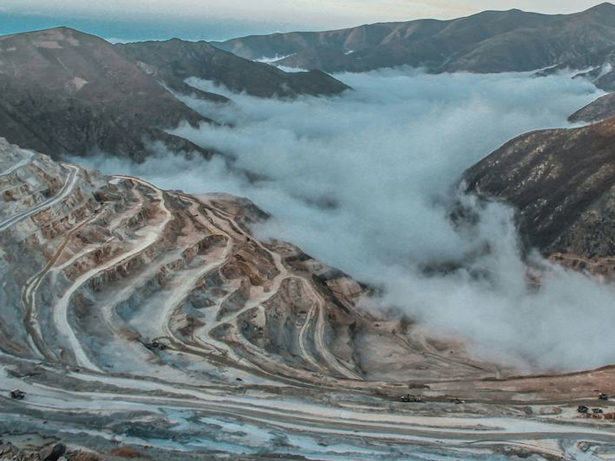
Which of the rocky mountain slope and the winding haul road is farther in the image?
the winding haul road

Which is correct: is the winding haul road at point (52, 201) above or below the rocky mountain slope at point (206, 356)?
above

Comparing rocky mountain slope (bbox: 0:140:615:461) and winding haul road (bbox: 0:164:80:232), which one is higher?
winding haul road (bbox: 0:164:80:232)

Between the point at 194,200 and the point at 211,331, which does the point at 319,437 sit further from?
the point at 194,200

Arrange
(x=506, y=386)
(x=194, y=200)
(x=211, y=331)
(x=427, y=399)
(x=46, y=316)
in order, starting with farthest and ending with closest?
(x=194, y=200) → (x=211, y=331) → (x=46, y=316) → (x=506, y=386) → (x=427, y=399)

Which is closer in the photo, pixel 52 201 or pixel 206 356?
pixel 206 356

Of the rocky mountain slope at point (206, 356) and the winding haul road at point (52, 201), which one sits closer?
the rocky mountain slope at point (206, 356)

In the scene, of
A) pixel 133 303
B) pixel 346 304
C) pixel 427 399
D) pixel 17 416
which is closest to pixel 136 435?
pixel 17 416

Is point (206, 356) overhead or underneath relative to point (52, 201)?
underneath

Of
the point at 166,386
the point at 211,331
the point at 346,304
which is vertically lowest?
the point at 346,304
